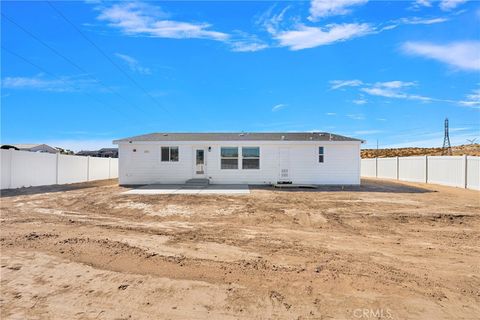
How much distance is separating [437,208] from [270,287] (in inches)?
361

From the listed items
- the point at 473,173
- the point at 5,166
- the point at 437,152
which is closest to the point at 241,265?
the point at 5,166

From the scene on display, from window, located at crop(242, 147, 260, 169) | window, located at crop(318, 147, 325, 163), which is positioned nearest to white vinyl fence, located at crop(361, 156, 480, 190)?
window, located at crop(318, 147, 325, 163)

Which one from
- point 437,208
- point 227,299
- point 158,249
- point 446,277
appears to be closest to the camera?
point 227,299

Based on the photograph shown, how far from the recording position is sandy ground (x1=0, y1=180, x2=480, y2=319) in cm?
392

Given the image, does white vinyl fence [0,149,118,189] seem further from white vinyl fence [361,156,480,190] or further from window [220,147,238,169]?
white vinyl fence [361,156,480,190]

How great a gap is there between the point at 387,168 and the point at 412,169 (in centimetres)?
447

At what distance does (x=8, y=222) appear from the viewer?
9000 millimetres

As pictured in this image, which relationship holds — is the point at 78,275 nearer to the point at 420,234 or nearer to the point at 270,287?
the point at 270,287

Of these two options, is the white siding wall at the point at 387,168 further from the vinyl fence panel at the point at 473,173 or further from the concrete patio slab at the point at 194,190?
the concrete patio slab at the point at 194,190

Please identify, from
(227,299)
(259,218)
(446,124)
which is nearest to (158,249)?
(227,299)

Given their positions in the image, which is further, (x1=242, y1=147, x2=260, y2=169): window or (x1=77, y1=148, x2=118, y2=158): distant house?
(x1=77, y1=148, x2=118, y2=158): distant house

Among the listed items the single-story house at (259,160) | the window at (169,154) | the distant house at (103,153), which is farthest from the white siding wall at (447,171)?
the distant house at (103,153)

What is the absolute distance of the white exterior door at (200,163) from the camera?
19.6 m

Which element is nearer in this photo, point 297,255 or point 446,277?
point 446,277
